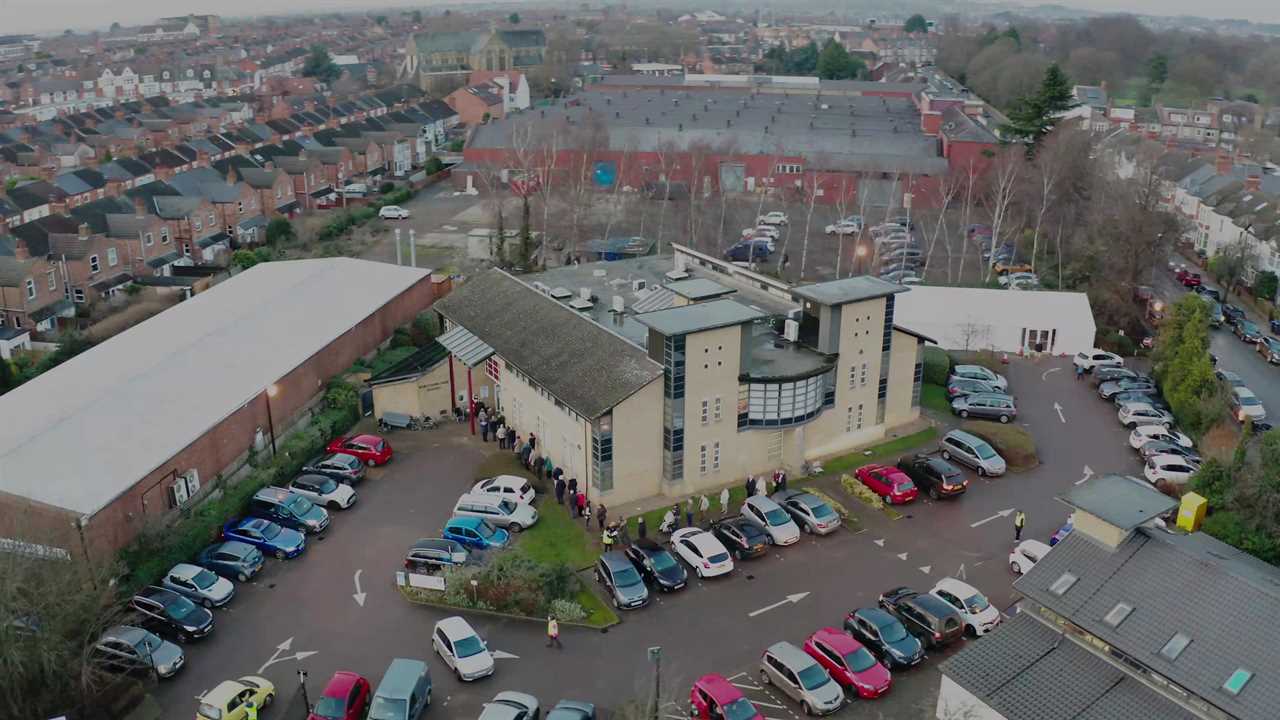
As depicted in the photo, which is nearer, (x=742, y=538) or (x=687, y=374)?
(x=742, y=538)

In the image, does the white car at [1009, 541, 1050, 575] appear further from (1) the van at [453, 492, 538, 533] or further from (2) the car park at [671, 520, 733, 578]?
(1) the van at [453, 492, 538, 533]

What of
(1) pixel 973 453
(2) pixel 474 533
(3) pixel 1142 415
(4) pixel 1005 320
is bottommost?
(2) pixel 474 533

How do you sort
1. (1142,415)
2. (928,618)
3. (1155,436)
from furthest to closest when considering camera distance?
(1142,415)
(1155,436)
(928,618)

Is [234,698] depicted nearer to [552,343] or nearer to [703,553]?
[703,553]

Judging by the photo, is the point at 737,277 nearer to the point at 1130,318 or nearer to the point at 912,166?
the point at 1130,318

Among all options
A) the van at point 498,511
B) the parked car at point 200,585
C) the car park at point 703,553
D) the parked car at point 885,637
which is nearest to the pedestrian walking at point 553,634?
the car park at point 703,553

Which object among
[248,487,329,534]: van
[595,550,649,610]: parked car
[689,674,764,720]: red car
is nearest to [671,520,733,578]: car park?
[595,550,649,610]: parked car

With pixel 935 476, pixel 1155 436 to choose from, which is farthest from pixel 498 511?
pixel 1155 436

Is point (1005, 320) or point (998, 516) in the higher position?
point (1005, 320)

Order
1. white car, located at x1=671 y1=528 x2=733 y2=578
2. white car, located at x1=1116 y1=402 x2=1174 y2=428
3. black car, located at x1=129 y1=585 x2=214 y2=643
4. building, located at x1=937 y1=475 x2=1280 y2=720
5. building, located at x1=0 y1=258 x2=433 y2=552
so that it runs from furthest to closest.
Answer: white car, located at x1=1116 y1=402 x2=1174 y2=428 → white car, located at x1=671 y1=528 x2=733 y2=578 → building, located at x1=0 y1=258 x2=433 y2=552 → black car, located at x1=129 y1=585 x2=214 y2=643 → building, located at x1=937 y1=475 x2=1280 y2=720
